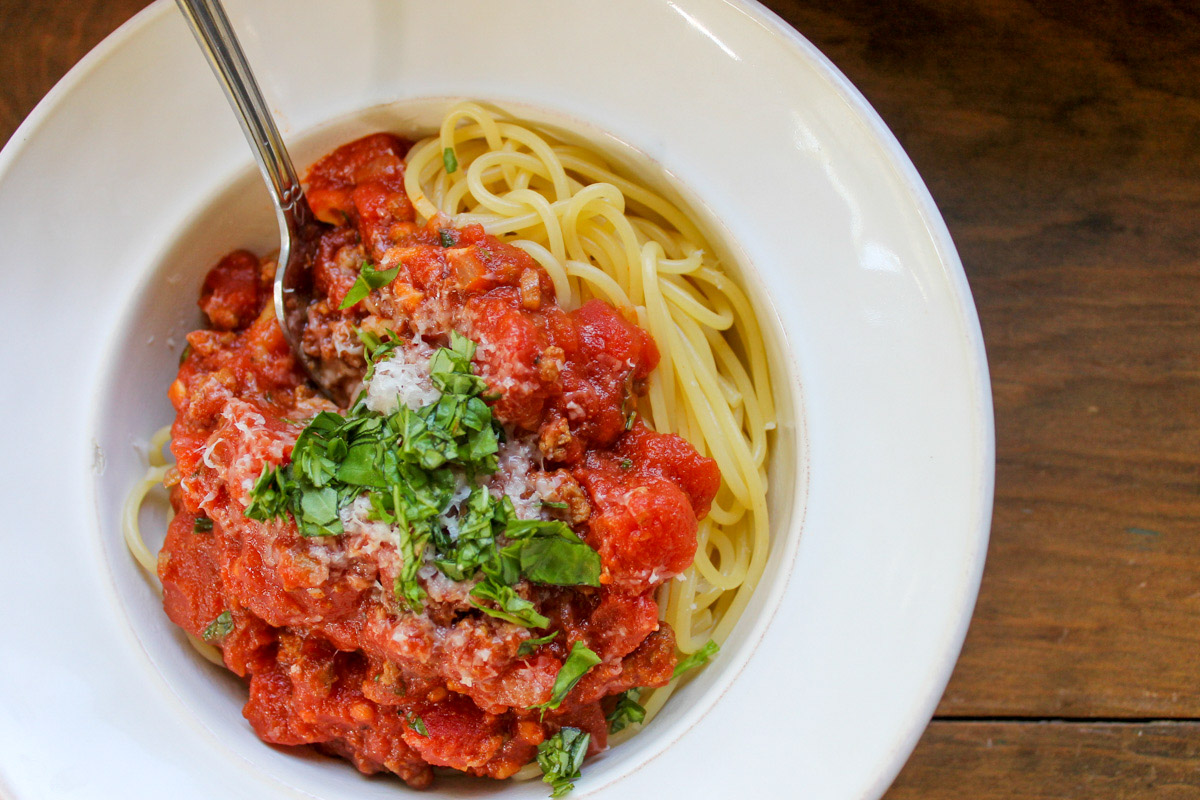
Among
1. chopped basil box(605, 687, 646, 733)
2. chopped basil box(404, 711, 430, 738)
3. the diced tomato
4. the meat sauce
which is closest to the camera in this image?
the meat sauce

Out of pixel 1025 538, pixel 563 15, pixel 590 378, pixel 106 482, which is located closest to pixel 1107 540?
pixel 1025 538

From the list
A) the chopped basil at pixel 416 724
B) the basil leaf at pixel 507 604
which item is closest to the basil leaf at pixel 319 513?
the basil leaf at pixel 507 604

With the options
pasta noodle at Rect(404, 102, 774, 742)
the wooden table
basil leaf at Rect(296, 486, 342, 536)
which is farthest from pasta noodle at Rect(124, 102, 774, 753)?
the wooden table

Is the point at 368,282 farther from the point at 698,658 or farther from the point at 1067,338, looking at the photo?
the point at 1067,338

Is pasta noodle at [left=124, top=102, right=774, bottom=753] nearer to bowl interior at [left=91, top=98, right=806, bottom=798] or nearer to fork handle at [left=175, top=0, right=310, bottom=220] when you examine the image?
bowl interior at [left=91, top=98, right=806, bottom=798]

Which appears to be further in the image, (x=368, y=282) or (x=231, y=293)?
(x=231, y=293)

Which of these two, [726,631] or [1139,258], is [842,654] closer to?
[726,631]

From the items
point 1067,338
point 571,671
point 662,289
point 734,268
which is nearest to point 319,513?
point 571,671
